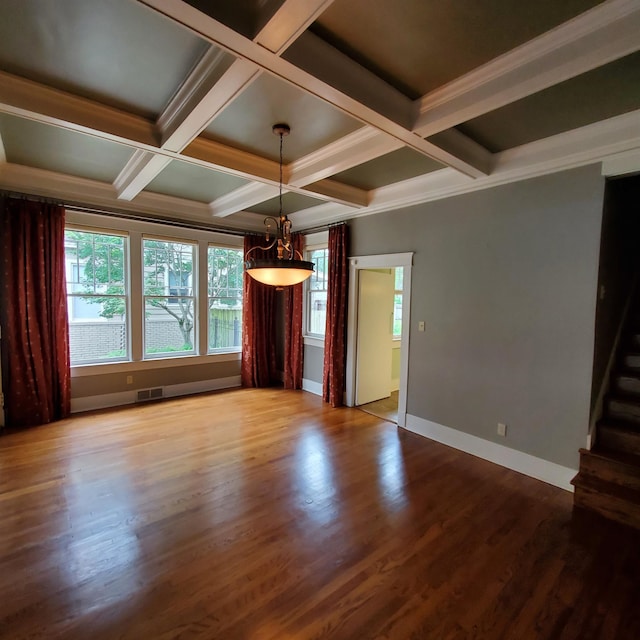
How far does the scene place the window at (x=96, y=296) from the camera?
4.38 meters

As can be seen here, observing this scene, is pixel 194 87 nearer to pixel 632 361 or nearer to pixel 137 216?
pixel 137 216

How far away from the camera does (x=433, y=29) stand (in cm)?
169

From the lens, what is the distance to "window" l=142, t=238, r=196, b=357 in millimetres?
4957

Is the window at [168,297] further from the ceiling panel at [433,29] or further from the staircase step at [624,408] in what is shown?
the staircase step at [624,408]

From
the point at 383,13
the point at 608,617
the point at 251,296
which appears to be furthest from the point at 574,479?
the point at 251,296

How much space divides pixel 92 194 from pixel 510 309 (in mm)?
4875

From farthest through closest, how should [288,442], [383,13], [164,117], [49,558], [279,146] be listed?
[288,442]
[279,146]
[164,117]
[49,558]
[383,13]

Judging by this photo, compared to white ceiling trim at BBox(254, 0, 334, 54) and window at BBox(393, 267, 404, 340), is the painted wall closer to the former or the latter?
window at BBox(393, 267, 404, 340)

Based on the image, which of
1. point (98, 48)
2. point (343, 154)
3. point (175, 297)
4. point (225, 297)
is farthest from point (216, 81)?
point (225, 297)

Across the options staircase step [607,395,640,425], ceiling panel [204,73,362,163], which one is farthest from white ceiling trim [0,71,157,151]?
staircase step [607,395,640,425]

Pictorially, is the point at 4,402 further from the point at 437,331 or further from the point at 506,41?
the point at 506,41

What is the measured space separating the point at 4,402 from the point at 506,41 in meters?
5.48

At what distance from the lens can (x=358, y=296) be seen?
4.83 metres

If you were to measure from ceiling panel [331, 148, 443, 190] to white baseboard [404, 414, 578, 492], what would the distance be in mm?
2729
